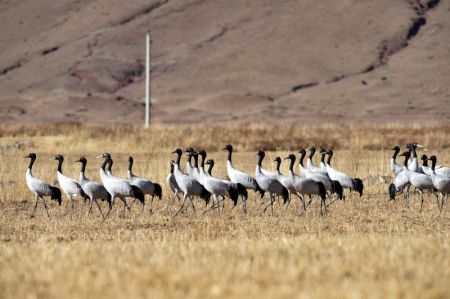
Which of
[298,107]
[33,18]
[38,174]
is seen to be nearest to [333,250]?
[38,174]

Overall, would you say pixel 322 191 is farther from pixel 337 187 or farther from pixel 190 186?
pixel 190 186

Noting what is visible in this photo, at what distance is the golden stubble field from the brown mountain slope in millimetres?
50121

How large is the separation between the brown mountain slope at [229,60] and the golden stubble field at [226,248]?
1973 inches

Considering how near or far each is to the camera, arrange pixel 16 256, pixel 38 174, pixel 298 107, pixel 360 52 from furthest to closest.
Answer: pixel 360 52, pixel 298 107, pixel 38 174, pixel 16 256

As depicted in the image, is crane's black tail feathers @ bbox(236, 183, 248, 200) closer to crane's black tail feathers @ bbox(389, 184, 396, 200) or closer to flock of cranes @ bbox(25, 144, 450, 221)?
flock of cranes @ bbox(25, 144, 450, 221)

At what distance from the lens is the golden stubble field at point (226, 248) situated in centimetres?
644

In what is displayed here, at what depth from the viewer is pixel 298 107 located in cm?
7781

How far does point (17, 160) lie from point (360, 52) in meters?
66.3

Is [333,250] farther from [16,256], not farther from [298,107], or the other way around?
[298,107]

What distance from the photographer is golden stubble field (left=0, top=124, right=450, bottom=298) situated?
644cm

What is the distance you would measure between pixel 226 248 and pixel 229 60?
82110mm

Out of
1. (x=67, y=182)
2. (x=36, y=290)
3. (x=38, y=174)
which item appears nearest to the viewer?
(x=36, y=290)

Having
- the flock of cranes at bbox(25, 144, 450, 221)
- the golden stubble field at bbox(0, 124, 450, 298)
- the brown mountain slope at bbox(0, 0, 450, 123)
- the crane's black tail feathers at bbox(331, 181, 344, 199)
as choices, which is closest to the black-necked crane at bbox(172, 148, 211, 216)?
the flock of cranes at bbox(25, 144, 450, 221)

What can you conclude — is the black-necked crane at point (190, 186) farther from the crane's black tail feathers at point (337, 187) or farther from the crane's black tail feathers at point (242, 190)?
the crane's black tail feathers at point (337, 187)
